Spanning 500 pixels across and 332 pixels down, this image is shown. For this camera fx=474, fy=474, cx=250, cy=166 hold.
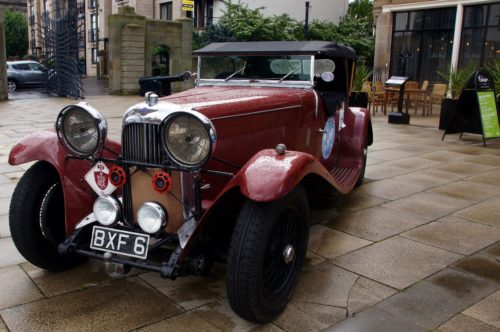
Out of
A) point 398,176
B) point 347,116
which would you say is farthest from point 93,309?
point 398,176

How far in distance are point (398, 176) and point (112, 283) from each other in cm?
438

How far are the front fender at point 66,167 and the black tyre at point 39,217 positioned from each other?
109 millimetres

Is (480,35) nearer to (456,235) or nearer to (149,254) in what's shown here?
(456,235)

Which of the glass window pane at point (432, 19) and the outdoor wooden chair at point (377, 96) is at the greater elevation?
the glass window pane at point (432, 19)

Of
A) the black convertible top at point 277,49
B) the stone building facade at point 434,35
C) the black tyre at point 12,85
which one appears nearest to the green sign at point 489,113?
the black convertible top at point 277,49

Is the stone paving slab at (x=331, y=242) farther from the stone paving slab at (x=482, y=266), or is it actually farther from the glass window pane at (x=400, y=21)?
the glass window pane at (x=400, y=21)

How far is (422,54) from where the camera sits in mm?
16781

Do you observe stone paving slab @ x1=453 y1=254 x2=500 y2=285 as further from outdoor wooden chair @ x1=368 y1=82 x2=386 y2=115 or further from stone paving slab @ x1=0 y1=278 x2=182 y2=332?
outdoor wooden chair @ x1=368 y1=82 x2=386 y2=115

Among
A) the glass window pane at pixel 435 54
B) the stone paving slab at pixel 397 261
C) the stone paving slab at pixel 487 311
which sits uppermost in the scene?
the glass window pane at pixel 435 54

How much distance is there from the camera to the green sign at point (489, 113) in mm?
8641

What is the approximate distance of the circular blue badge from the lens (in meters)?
4.74

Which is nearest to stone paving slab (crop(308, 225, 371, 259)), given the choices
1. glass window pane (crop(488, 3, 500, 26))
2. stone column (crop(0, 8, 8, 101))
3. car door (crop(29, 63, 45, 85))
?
glass window pane (crop(488, 3, 500, 26))

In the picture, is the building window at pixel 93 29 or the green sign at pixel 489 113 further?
the building window at pixel 93 29

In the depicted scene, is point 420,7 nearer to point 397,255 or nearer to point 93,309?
point 397,255
